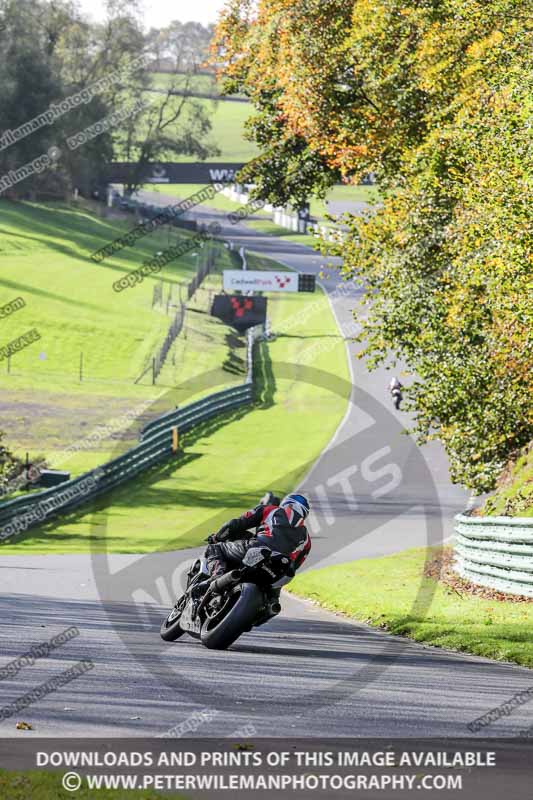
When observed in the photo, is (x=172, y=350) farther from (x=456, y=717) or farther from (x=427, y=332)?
(x=456, y=717)

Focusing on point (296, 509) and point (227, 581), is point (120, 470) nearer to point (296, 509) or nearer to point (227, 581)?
point (296, 509)

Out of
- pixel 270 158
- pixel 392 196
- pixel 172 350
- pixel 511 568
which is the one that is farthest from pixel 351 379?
pixel 511 568

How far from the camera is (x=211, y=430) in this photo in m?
47.2

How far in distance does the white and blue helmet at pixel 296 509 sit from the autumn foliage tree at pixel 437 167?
294 inches

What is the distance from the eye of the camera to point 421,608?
16594mm

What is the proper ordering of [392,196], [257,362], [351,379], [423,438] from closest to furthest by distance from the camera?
[392,196] → [423,438] → [351,379] → [257,362]

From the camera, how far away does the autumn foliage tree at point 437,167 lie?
19344mm

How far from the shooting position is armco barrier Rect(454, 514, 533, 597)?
659 inches

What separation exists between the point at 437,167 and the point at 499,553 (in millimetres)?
8723

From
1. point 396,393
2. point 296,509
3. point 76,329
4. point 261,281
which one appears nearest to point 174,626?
point 296,509

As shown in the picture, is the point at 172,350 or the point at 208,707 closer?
the point at 208,707

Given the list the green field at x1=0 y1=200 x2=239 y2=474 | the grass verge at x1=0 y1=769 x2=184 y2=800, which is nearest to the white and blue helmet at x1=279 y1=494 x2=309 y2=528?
the grass verge at x1=0 y1=769 x2=184 y2=800

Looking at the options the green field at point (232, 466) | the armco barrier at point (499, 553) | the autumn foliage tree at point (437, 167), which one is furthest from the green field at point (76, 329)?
the armco barrier at point (499, 553)

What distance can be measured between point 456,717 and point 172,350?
5693cm
